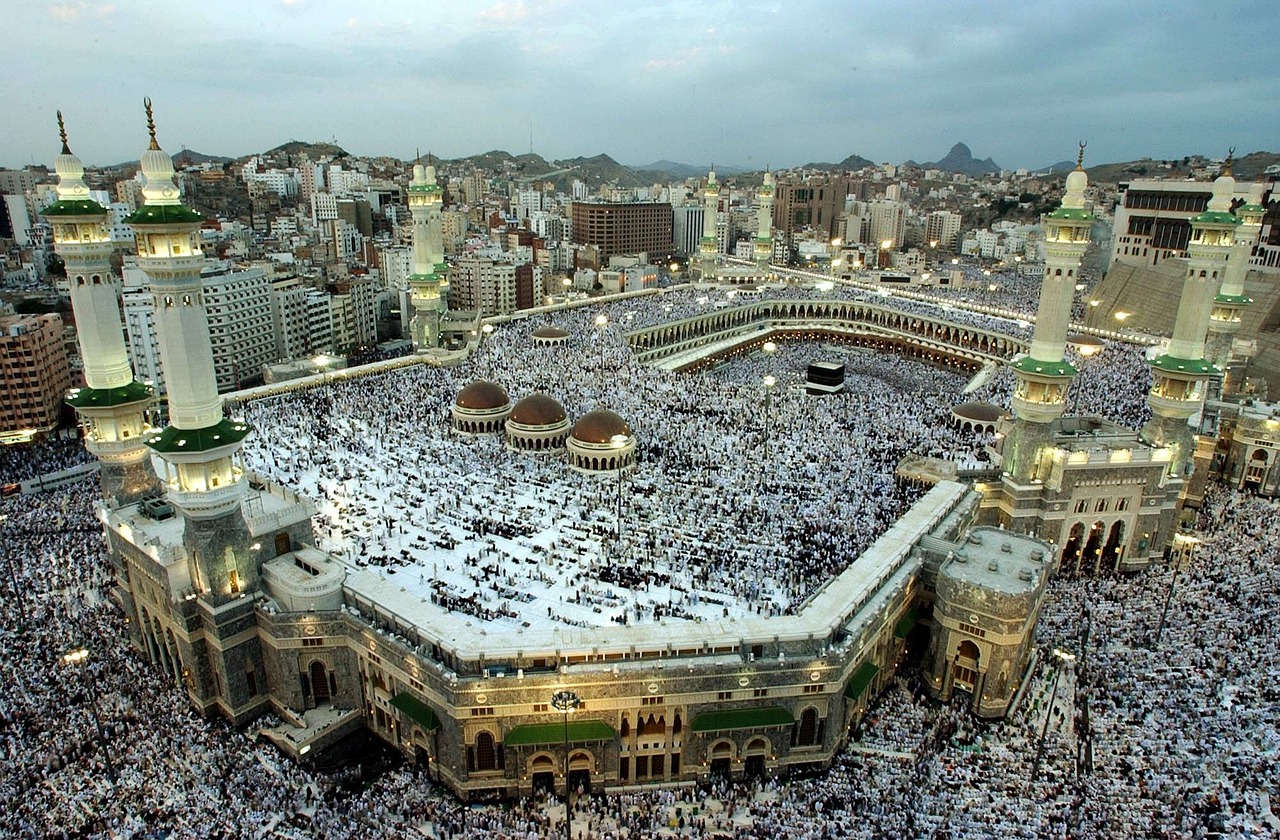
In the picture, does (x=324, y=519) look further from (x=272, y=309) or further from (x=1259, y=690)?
(x=272, y=309)

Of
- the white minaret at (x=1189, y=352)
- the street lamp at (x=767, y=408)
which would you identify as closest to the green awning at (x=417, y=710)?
the street lamp at (x=767, y=408)

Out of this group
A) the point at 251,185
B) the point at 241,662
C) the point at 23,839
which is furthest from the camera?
the point at 251,185

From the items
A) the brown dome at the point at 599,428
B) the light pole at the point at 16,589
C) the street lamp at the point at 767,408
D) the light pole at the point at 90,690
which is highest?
the brown dome at the point at 599,428

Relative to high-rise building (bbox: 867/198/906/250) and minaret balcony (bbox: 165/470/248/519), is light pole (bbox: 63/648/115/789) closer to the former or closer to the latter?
minaret balcony (bbox: 165/470/248/519)

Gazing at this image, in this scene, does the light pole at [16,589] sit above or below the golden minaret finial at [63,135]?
below

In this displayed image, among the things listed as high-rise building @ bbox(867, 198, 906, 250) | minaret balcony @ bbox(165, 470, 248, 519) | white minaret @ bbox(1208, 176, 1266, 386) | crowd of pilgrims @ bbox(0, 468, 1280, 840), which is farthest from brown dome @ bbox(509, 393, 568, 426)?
high-rise building @ bbox(867, 198, 906, 250)

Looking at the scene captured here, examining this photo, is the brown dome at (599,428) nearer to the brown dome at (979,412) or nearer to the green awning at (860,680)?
the green awning at (860,680)

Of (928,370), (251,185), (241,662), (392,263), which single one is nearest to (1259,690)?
(241,662)
